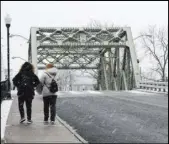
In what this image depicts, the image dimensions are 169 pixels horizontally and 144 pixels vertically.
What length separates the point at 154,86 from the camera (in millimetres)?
29453

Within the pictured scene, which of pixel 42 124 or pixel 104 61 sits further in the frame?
pixel 104 61

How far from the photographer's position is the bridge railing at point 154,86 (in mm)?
28122

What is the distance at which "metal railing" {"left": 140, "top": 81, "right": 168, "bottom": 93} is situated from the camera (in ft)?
92.4

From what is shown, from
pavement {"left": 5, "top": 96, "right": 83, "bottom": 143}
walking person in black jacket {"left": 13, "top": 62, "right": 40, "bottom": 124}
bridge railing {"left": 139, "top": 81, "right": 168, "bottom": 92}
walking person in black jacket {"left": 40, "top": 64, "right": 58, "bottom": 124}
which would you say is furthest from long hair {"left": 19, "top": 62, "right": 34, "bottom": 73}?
bridge railing {"left": 139, "top": 81, "right": 168, "bottom": 92}

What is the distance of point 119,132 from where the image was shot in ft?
31.6

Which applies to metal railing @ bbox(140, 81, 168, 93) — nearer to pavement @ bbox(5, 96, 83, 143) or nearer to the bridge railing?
the bridge railing

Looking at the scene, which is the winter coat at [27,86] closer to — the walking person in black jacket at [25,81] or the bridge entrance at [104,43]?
the walking person in black jacket at [25,81]

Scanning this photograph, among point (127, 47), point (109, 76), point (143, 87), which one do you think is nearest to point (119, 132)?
point (143, 87)

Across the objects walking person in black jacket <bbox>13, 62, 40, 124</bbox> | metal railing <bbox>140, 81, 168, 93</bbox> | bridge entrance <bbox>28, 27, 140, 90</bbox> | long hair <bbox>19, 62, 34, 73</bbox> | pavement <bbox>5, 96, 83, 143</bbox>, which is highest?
bridge entrance <bbox>28, 27, 140, 90</bbox>

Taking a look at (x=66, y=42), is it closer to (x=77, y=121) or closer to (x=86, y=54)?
(x=86, y=54)

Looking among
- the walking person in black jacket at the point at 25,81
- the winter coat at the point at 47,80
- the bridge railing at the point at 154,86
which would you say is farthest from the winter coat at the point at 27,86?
the bridge railing at the point at 154,86

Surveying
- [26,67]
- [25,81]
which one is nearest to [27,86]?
[25,81]

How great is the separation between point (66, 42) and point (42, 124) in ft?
92.6

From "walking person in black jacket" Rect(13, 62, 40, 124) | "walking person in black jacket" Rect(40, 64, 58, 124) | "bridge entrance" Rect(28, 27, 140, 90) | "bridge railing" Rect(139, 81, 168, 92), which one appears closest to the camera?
"walking person in black jacket" Rect(13, 62, 40, 124)
